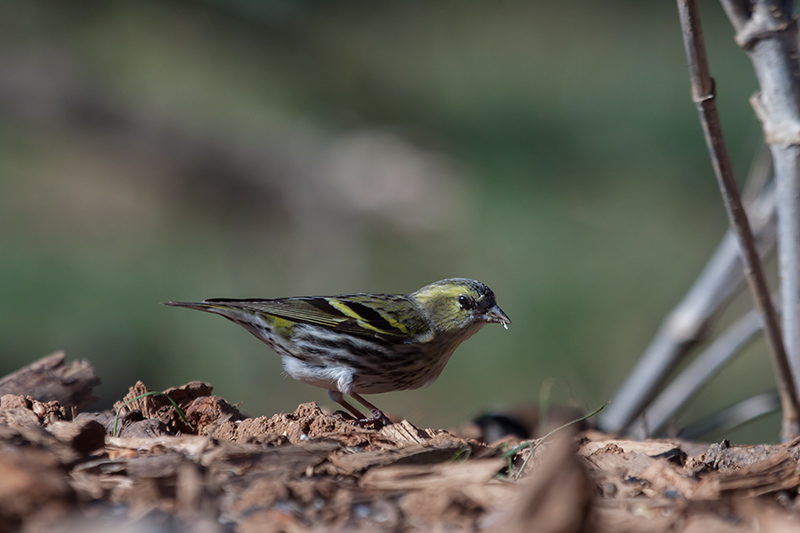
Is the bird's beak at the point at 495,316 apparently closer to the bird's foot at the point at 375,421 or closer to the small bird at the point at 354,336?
the small bird at the point at 354,336

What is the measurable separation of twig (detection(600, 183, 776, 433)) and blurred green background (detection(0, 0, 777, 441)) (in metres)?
3.79

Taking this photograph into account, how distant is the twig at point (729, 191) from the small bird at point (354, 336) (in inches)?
55.6

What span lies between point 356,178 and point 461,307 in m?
12.5

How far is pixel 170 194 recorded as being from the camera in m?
14.3

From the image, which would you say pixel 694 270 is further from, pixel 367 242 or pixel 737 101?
pixel 367 242

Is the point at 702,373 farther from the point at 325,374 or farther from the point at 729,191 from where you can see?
the point at 325,374

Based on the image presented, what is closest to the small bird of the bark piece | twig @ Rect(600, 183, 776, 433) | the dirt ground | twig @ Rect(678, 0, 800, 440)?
the bark piece

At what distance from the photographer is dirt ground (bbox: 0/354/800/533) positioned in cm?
173

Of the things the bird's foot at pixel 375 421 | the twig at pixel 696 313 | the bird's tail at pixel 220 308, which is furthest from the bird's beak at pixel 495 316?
the bird's tail at pixel 220 308

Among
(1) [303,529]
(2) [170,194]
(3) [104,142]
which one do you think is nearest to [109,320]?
(2) [170,194]

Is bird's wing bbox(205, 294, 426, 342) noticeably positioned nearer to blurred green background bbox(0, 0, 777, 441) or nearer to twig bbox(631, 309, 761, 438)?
twig bbox(631, 309, 761, 438)

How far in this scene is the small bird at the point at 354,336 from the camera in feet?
12.4

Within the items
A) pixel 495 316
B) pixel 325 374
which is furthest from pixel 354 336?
pixel 495 316

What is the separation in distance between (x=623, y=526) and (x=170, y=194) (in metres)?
13.4
